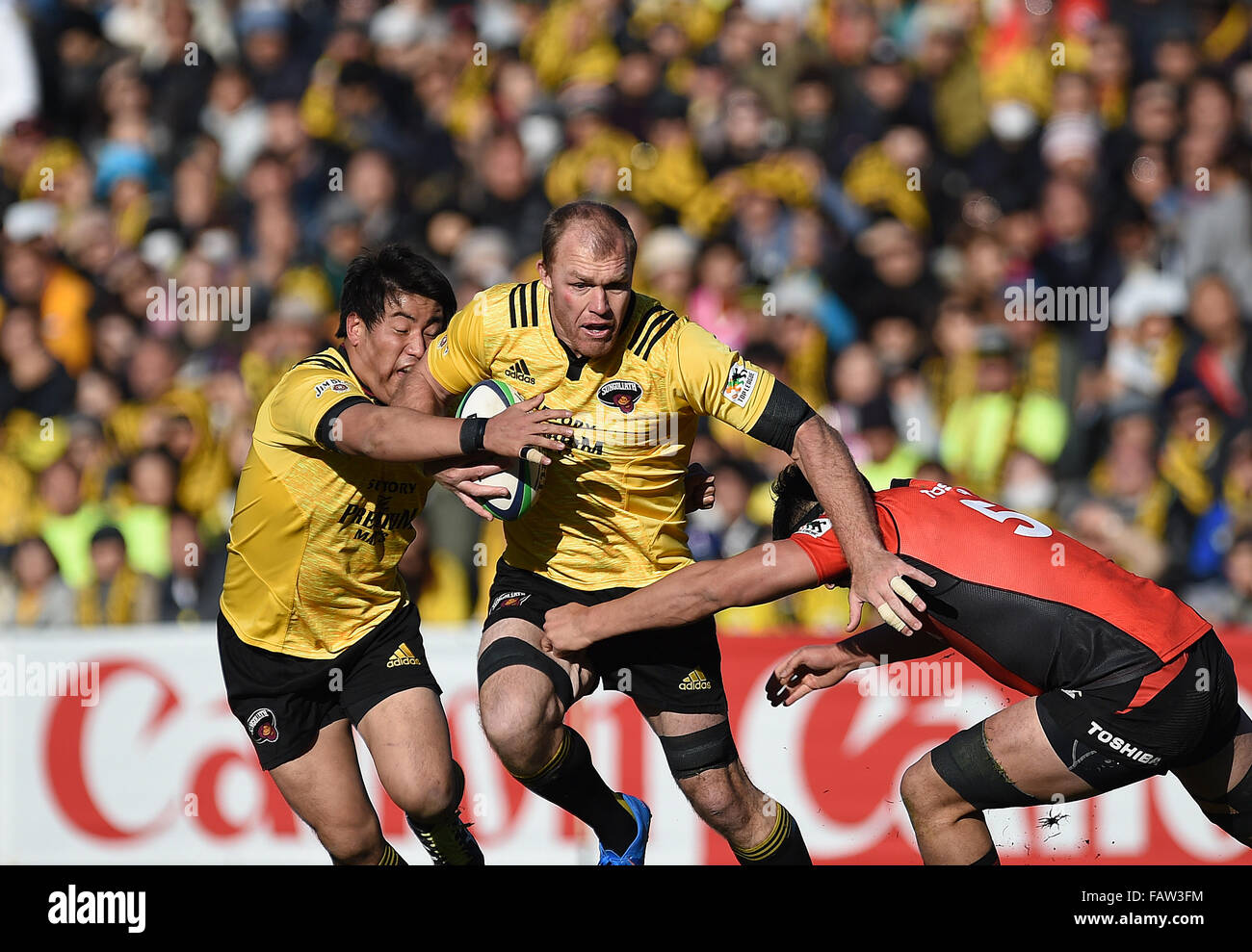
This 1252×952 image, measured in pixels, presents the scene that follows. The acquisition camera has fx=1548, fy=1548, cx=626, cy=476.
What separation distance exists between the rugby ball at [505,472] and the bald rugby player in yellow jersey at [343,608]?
15.9 inches

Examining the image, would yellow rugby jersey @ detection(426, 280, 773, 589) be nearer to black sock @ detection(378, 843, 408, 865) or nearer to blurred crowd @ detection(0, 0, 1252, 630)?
black sock @ detection(378, 843, 408, 865)

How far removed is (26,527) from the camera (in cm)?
1077

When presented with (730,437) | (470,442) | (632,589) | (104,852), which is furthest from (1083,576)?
(104,852)

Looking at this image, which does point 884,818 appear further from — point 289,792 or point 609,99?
point 609,99

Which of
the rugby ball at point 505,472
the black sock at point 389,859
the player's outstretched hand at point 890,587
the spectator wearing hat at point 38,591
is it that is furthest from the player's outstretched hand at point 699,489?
the spectator wearing hat at point 38,591

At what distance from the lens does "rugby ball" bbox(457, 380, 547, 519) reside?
5.78m

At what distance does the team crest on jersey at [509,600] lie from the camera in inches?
249

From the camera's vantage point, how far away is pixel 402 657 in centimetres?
632

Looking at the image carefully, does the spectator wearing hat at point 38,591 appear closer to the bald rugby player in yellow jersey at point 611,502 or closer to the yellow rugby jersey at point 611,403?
the bald rugby player in yellow jersey at point 611,502

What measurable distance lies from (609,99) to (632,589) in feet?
22.9

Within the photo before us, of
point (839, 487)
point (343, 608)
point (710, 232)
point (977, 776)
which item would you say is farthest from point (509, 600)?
point (710, 232)

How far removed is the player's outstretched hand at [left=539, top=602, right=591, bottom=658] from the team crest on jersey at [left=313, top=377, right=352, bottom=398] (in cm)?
120

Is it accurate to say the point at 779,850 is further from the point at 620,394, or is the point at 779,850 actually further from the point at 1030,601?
the point at 620,394

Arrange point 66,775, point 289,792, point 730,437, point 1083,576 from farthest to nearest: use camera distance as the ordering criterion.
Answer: point 730,437 < point 66,775 < point 289,792 < point 1083,576
